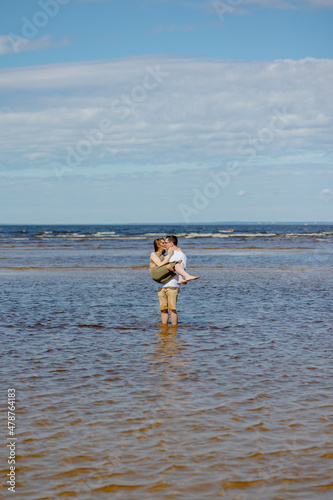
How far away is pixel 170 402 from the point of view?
21.3 feet

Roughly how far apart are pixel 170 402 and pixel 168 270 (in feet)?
17.1

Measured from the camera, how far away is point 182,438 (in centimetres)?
542

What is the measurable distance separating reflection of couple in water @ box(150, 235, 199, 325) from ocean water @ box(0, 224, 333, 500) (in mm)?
598

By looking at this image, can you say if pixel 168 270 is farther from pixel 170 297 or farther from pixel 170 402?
pixel 170 402

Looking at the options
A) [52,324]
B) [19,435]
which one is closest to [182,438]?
[19,435]

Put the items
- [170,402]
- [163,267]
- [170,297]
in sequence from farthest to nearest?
[170,297] → [163,267] → [170,402]

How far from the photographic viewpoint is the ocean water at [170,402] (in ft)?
15.1

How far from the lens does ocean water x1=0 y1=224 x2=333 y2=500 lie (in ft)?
15.1

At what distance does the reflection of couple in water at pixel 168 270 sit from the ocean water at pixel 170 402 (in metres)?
0.60

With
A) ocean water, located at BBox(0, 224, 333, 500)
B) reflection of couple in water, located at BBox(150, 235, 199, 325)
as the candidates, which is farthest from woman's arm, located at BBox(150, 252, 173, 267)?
ocean water, located at BBox(0, 224, 333, 500)

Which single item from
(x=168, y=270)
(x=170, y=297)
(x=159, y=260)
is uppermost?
(x=159, y=260)

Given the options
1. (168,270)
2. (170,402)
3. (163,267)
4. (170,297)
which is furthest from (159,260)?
(170,402)

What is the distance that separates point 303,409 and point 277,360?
7.46 feet

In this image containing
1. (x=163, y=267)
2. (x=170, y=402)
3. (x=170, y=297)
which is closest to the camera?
(x=170, y=402)
